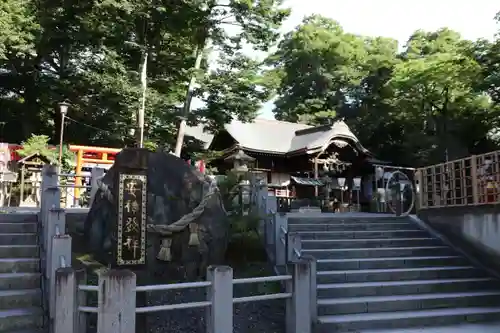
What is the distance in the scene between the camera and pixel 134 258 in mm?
6910

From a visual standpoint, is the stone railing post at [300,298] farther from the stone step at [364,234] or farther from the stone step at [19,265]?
the stone step at [19,265]

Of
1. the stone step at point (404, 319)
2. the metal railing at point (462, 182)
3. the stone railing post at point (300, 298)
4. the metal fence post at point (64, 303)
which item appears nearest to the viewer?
the metal fence post at point (64, 303)

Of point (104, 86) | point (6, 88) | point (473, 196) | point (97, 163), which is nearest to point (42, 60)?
point (6, 88)

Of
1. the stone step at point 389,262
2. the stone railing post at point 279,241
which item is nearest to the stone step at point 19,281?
the stone railing post at point 279,241

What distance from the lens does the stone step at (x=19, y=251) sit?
775cm

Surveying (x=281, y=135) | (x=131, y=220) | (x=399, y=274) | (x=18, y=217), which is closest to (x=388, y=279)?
(x=399, y=274)

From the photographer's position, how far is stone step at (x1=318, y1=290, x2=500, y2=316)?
7785mm

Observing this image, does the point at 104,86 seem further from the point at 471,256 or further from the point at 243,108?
the point at 471,256

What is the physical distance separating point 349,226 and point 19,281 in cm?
723

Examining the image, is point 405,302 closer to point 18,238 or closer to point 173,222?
point 173,222

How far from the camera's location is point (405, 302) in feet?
26.7

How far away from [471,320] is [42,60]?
22.6 meters

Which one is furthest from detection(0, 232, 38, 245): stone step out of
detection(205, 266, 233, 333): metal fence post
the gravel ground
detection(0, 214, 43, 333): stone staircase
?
detection(205, 266, 233, 333): metal fence post

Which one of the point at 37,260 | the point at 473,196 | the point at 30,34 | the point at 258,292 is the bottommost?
the point at 258,292
